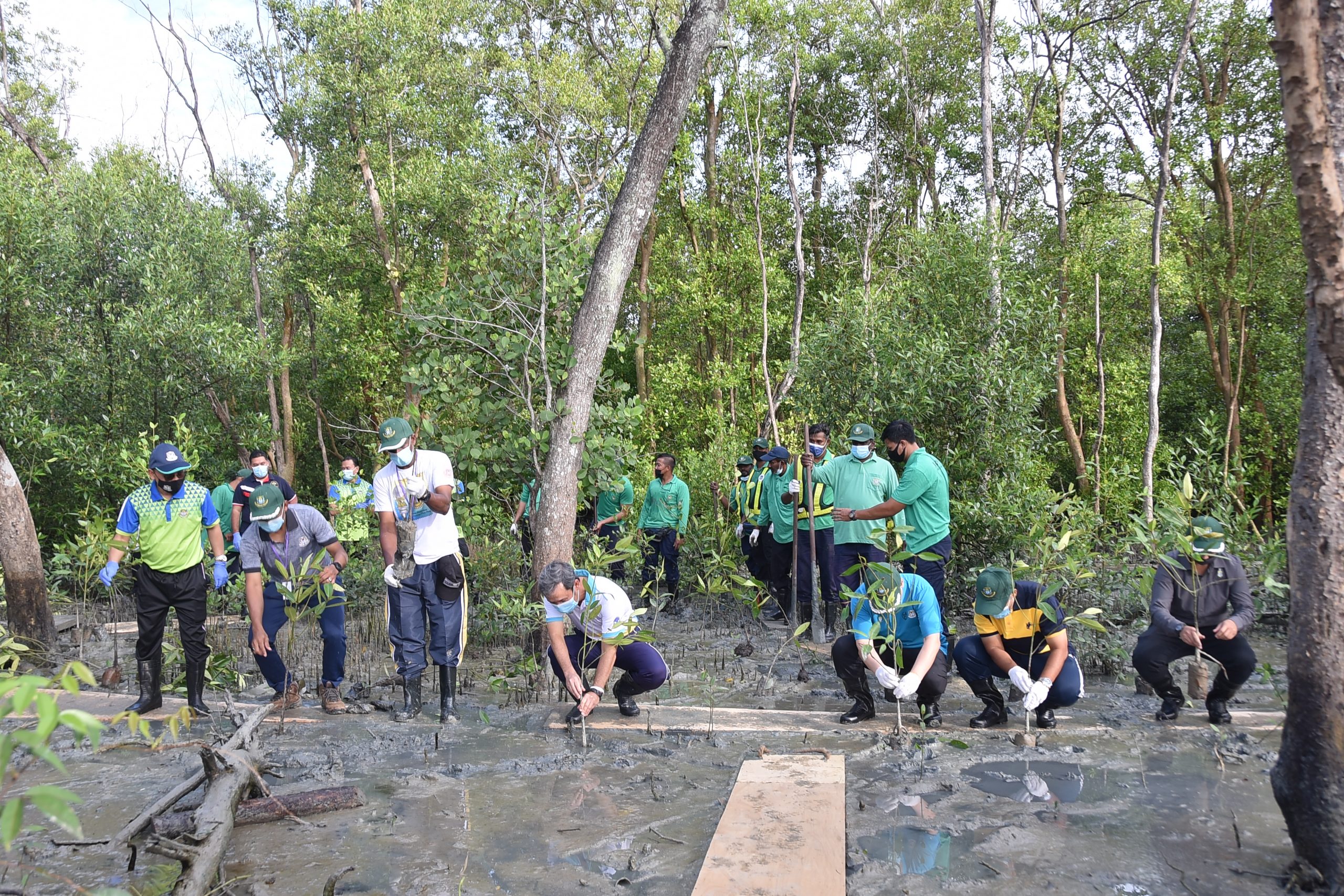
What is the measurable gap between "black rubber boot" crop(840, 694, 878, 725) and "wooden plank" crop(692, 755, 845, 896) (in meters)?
1.01

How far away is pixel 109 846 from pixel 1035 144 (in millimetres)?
22234

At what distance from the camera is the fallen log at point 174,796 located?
3.73m

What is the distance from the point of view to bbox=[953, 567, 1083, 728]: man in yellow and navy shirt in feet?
18.0

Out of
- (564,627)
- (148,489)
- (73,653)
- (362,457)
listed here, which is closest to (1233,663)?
(564,627)

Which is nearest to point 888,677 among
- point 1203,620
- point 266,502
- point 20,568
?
point 1203,620

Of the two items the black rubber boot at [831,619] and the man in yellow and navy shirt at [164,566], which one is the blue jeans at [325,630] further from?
the black rubber boot at [831,619]

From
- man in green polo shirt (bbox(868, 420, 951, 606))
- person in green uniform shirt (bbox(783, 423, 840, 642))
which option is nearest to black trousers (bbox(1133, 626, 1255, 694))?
man in green polo shirt (bbox(868, 420, 951, 606))

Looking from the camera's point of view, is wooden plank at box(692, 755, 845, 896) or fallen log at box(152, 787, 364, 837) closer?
wooden plank at box(692, 755, 845, 896)

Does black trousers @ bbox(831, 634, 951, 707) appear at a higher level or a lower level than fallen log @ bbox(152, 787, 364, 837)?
higher

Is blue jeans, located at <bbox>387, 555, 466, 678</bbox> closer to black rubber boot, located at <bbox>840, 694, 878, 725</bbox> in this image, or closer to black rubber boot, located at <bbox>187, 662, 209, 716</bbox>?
black rubber boot, located at <bbox>187, 662, 209, 716</bbox>

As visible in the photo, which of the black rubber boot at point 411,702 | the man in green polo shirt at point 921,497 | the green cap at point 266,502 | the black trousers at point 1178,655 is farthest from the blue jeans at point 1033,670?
the green cap at point 266,502

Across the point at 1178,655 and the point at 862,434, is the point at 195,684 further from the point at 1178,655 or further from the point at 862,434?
the point at 1178,655

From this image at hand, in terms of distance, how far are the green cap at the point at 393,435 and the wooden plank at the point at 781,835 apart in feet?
9.96

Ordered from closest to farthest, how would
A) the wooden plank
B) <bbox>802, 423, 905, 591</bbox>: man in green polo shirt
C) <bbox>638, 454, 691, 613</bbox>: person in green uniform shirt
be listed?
the wooden plank < <bbox>802, 423, 905, 591</bbox>: man in green polo shirt < <bbox>638, 454, 691, 613</bbox>: person in green uniform shirt
